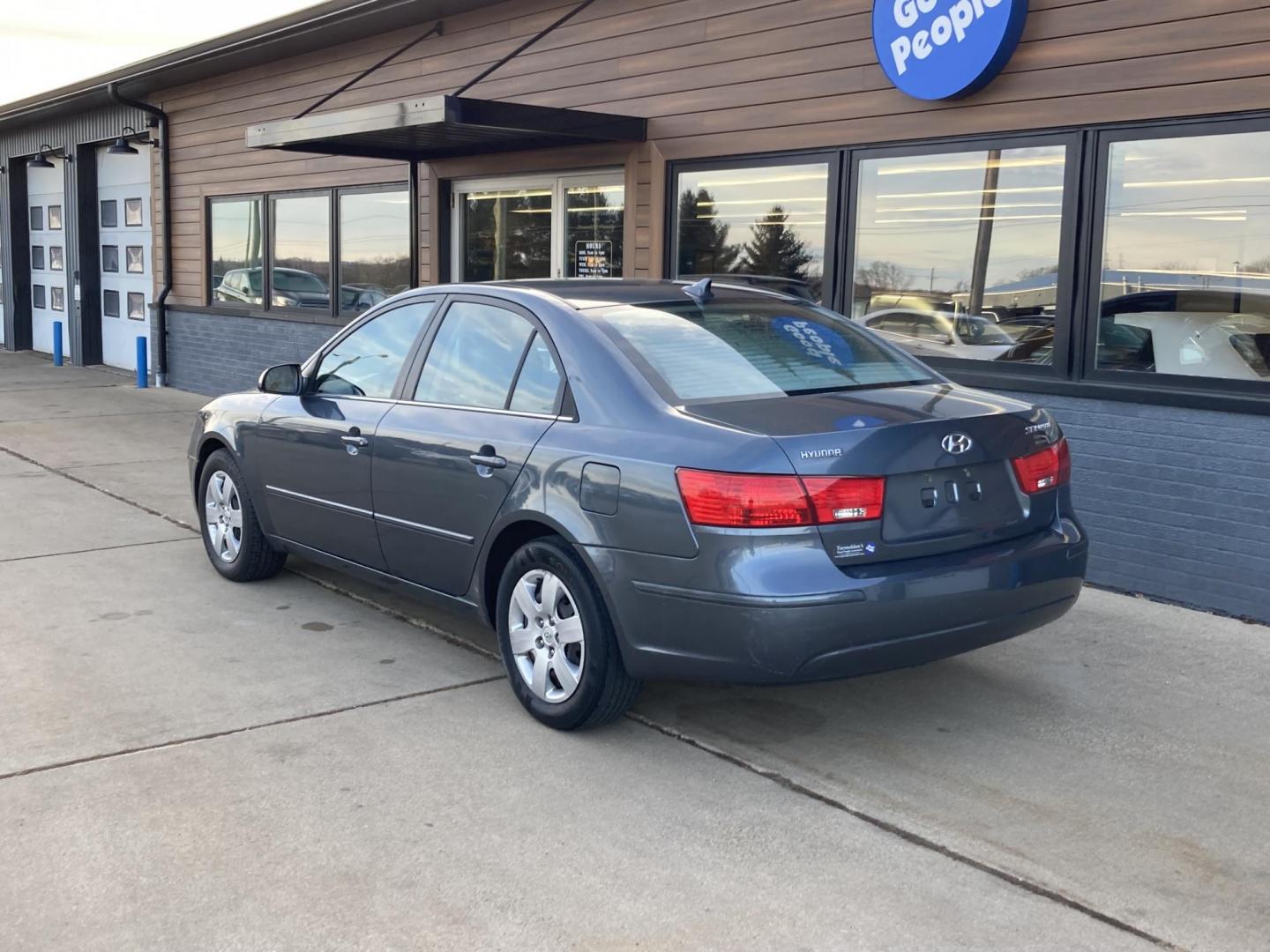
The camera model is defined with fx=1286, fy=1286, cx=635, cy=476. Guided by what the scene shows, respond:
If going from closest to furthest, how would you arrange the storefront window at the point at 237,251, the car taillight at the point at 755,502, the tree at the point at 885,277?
the car taillight at the point at 755,502
the tree at the point at 885,277
the storefront window at the point at 237,251

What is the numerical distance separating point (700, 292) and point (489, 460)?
1083mm

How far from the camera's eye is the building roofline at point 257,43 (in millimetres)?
11273

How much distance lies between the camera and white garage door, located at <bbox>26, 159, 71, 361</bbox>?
20.0m

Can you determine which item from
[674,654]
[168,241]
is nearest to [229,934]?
[674,654]

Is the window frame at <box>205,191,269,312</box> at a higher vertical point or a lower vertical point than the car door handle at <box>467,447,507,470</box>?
higher

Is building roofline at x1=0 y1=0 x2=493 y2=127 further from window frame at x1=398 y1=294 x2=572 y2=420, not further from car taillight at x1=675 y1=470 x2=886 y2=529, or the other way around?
car taillight at x1=675 y1=470 x2=886 y2=529

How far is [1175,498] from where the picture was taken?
21.1ft

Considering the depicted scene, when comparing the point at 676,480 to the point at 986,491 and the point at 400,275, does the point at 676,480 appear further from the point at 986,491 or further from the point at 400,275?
the point at 400,275

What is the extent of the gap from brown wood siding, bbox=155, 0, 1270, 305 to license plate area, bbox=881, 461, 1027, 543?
10.00 feet

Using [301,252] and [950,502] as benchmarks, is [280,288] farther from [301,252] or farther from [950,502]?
[950,502]

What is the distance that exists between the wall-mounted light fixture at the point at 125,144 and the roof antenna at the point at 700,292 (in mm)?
13303

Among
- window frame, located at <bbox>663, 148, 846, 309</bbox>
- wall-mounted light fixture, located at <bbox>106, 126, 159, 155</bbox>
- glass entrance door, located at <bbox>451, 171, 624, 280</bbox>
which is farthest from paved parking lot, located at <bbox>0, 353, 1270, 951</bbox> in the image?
wall-mounted light fixture, located at <bbox>106, 126, 159, 155</bbox>

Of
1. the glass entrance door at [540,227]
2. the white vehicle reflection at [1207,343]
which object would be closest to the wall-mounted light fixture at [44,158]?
the glass entrance door at [540,227]

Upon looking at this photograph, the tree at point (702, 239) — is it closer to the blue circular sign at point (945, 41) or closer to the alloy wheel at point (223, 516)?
the blue circular sign at point (945, 41)
